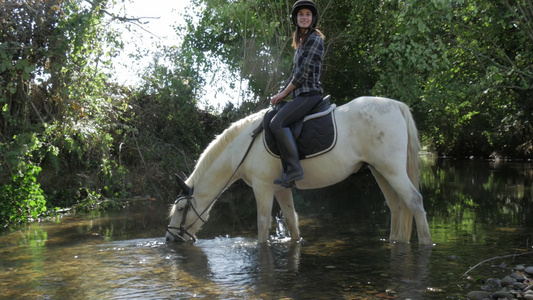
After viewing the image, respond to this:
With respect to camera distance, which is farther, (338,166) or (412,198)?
(338,166)

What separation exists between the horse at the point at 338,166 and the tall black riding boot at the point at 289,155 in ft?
0.93

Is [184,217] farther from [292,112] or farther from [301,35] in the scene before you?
[301,35]

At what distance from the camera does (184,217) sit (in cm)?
678

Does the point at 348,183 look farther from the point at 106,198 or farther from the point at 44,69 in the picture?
the point at 44,69

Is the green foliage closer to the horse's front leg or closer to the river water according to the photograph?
the river water

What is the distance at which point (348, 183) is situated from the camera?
18.5 m

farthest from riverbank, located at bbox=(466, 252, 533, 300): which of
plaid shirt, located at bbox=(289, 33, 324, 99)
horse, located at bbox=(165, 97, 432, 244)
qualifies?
plaid shirt, located at bbox=(289, 33, 324, 99)

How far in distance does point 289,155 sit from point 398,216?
1.93 meters

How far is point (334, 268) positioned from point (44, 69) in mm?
7232

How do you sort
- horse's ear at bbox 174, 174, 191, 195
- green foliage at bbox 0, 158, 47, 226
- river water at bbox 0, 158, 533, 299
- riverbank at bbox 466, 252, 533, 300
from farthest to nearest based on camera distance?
green foliage at bbox 0, 158, 47, 226
horse's ear at bbox 174, 174, 191, 195
river water at bbox 0, 158, 533, 299
riverbank at bbox 466, 252, 533, 300

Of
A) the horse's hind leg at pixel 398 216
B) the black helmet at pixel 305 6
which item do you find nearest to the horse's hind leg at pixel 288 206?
the horse's hind leg at pixel 398 216

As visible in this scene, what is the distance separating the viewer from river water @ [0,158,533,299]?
4.32 meters

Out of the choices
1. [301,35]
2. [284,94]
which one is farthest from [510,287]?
[301,35]

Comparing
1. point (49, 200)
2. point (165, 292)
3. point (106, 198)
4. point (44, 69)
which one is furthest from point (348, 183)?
point (165, 292)
